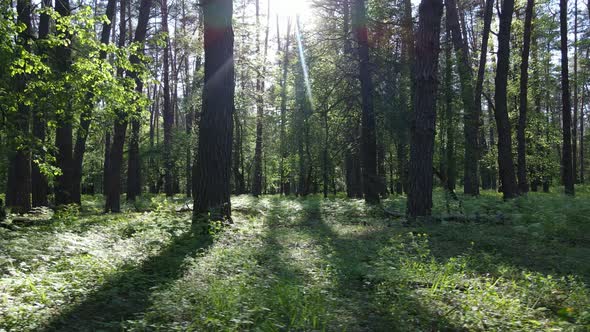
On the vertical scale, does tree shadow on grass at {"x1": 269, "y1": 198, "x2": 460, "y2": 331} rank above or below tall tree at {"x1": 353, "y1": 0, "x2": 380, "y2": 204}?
below

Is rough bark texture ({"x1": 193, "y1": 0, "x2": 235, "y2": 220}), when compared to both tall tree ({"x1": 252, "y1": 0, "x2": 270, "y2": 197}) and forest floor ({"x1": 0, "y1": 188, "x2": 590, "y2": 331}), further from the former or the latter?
tall tree ({"x1": 252, "y1": 0, "x2": 270, "y2": 197})

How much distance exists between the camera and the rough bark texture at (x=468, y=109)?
1600cm

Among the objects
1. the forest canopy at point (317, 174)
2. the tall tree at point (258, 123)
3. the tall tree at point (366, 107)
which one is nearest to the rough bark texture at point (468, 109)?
the forest canopy at point (317, 174)

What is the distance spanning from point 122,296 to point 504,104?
14.3 metres

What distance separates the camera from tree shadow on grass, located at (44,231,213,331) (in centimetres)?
366

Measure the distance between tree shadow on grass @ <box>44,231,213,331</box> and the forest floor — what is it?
0.05 feet

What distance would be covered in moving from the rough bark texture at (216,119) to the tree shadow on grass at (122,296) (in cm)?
258

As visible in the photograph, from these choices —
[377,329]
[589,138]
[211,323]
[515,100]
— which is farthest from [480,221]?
[589,138]

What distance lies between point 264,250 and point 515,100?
26255 millimetres

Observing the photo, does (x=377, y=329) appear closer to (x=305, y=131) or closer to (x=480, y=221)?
(x=480, y=221)

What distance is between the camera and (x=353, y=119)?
18.2 m

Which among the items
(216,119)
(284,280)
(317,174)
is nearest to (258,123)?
(317,174)

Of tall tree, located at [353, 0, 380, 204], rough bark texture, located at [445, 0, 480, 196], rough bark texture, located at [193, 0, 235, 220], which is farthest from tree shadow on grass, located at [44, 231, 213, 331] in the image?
rough bark texture, located at [445, 0, 480, 196]

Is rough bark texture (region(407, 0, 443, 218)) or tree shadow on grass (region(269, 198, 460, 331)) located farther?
rough bark texture (region(407, 0, 443, 218))
